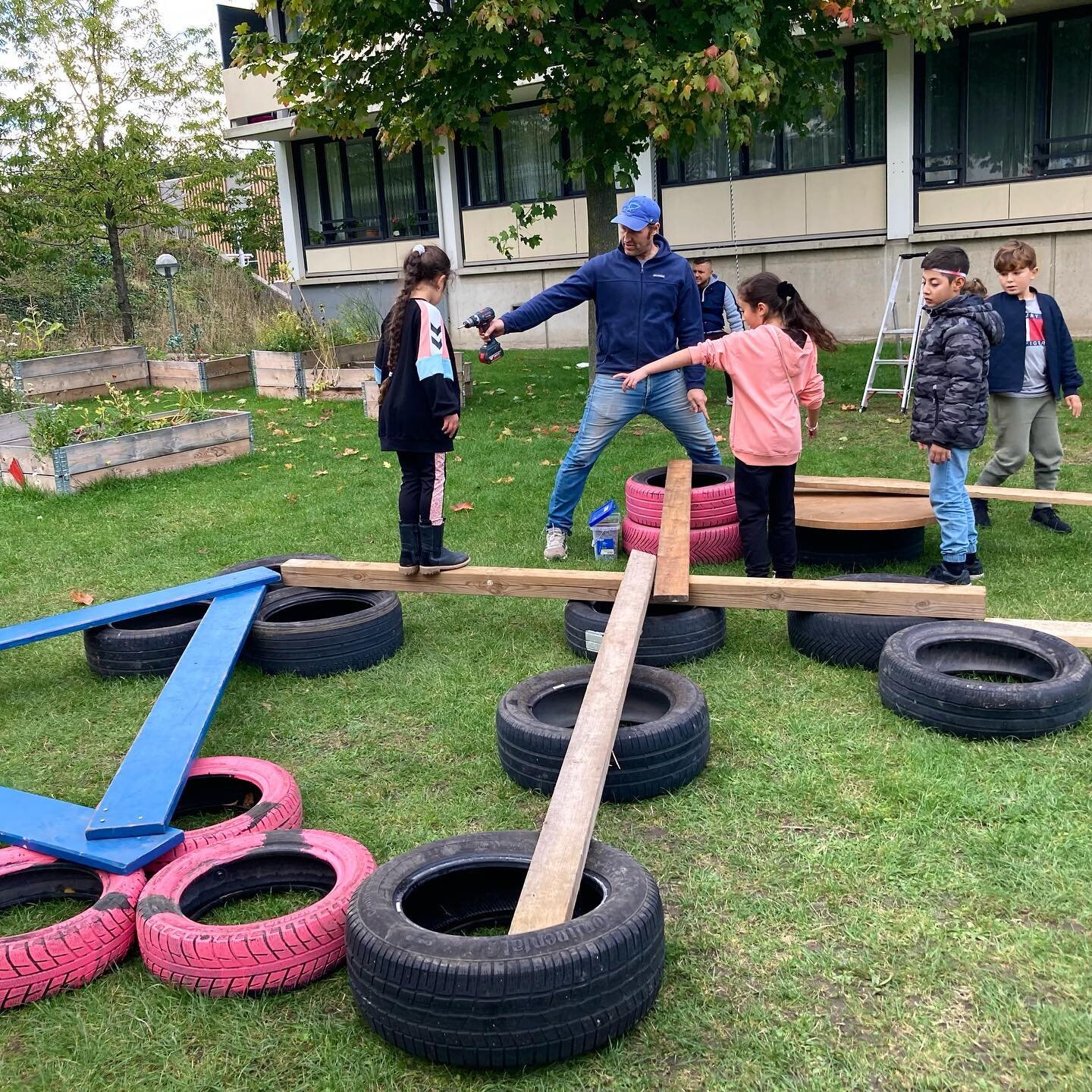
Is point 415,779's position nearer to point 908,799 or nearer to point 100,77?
point 908,799

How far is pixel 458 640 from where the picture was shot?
581cm

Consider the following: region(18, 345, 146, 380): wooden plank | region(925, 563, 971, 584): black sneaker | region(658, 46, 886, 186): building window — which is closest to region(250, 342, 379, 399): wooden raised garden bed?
region(18, 345, 146, 380): wooden plank

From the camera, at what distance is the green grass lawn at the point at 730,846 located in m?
2.64

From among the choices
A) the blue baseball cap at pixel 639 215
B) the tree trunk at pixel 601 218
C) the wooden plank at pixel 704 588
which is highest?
the tree trunk at pixel 601 218

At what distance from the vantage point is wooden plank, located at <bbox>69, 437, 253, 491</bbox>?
10.1 metres

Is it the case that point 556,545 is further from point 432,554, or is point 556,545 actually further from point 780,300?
point 780,300

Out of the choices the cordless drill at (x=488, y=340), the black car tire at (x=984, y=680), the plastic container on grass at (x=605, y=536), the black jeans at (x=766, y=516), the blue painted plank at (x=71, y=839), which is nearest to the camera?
the blue painted plank at (x=71, y=839)

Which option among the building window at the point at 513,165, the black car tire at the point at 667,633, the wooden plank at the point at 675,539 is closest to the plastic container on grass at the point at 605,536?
the wooden plank at the point at 675,539

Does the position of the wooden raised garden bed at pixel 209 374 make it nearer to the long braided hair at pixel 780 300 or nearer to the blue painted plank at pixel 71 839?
the long braided hair at pixel 780 300

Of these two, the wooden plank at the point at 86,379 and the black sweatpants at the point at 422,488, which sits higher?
the wooden plank at the point at 86,379

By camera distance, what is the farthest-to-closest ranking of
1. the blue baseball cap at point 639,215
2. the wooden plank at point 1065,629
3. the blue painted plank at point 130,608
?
the blue baseball cap at point 639,215
the blue painted plank at point 130,608
the wooden plank at point 1065,629

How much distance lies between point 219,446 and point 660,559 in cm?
710

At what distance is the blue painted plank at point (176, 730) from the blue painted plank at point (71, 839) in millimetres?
43

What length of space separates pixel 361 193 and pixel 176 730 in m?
22.0
